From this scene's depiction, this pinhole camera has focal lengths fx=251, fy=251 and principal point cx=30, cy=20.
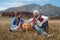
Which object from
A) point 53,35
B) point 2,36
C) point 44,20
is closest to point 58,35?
point 53,35

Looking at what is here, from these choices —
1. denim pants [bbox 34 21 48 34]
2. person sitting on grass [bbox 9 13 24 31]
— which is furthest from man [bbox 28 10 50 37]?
person sitting on grass [bbox 9 13 24 31]

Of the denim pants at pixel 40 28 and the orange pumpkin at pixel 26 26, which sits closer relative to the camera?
the denim pants at pixel 40 28

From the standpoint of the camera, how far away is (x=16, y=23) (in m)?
9.47

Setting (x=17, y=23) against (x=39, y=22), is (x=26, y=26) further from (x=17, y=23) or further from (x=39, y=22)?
(x=39, y=22)

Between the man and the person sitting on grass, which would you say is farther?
the person sitting on grass

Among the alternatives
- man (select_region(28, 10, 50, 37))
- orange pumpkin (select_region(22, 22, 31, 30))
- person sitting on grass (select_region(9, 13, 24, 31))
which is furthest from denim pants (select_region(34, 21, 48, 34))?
person sitting on grass (select_region(9, 13, 24, 31))

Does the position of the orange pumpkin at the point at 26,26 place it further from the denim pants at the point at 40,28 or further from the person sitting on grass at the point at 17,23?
the denim pants at the point at 40,28

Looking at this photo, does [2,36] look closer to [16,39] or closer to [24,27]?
[16,39]

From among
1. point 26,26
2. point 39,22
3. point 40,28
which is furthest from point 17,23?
point 40,28

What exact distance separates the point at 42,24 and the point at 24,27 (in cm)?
87

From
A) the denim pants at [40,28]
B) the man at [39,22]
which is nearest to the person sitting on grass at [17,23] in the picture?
the man at [39,22]

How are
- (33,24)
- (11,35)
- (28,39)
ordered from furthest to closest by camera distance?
(33,24) → (11,35) → (28,39)

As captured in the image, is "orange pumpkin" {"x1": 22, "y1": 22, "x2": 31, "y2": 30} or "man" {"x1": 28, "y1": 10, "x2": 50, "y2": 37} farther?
"orange pumpkin" {"x1": 22, "y1": 22, "x2": 31, "y2": 30}

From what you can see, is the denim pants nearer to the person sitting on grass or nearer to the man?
the man
